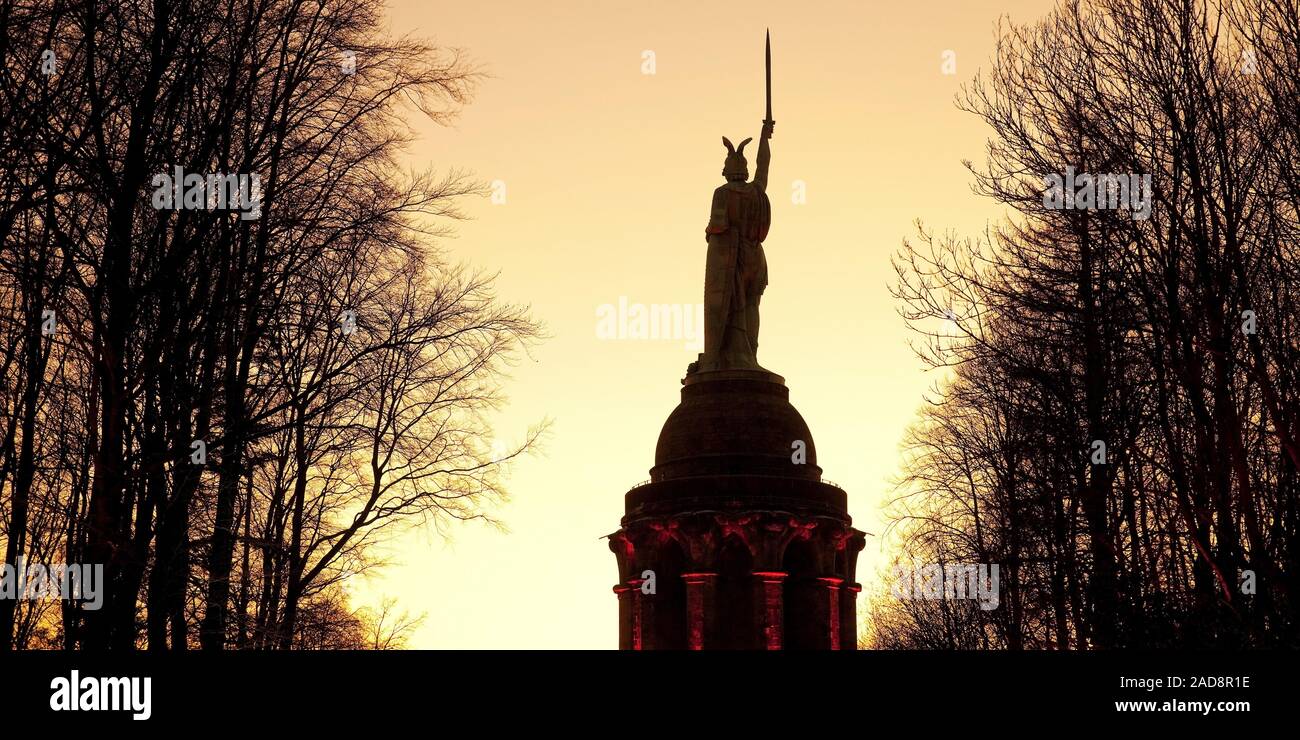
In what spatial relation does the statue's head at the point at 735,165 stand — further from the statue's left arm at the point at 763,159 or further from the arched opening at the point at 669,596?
the arched opening at the point at 669,596

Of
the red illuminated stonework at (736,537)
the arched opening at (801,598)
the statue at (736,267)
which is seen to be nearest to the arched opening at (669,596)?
the red illuminated stonework at (736,537)

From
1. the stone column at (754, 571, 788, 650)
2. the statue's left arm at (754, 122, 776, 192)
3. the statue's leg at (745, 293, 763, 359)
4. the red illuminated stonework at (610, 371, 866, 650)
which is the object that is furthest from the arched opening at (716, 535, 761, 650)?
the statue's left arm at (754, 122, 776, 192)

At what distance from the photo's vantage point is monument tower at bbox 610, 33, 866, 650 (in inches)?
1545

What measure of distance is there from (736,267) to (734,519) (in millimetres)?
7546

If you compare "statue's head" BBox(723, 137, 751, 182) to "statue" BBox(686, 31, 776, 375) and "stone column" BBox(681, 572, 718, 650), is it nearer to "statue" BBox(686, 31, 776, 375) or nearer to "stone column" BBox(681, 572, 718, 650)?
"statue" BBox(686, 31, 776, 375)

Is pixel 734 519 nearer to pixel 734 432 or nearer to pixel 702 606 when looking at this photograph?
pixel 702 606

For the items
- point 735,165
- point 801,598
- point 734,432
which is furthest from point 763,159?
point 801,598

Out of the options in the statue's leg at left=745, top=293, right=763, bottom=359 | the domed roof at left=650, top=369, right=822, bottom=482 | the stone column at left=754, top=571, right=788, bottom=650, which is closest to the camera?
the stone column at left=754, top=571, right=788, bottom=650

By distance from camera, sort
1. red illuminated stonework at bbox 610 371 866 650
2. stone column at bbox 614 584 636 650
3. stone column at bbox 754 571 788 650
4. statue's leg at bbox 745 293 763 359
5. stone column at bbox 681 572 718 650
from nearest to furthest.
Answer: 1. stone column at bbox 754 571 788 650
2. stone column at bbox 681 572 718 650
3. red illuminated stonework at bbox 610 371 866 650
4. stone column at bbox 614 584 636 650
5. statue's leg at bbox 745 293 763 359

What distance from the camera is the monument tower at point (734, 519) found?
39.2 m

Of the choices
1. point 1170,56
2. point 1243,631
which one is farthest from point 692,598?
point 1170,56

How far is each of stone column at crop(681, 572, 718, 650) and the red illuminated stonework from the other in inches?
1.0
